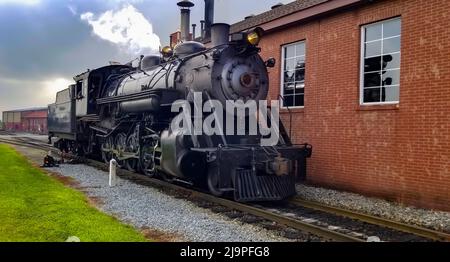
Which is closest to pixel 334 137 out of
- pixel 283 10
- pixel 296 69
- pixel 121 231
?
pixel 296 69

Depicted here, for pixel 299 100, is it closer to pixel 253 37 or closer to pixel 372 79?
pixel 372 79

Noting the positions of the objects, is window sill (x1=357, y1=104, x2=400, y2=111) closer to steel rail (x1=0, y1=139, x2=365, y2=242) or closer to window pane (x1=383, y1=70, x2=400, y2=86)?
window pane (x1=383, y1=70, x2=400, y2=86)

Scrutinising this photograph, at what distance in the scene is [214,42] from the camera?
33.6 ft

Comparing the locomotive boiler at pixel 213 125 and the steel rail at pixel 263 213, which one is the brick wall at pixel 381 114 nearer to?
the locomotive boiler at pixel 213 125

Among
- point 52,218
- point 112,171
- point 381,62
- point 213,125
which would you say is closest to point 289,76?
point 381,62

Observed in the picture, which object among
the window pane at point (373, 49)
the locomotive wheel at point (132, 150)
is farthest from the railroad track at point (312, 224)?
the window pane at point (373, 49)

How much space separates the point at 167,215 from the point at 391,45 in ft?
19.7

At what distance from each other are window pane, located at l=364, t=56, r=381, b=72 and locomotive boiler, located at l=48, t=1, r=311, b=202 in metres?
2.19

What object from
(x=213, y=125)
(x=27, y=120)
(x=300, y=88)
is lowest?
(x=213, y=125)

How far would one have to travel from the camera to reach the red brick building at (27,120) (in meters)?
55.1

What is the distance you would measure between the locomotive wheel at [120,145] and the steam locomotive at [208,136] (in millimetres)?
30

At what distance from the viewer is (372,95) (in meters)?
10.0
